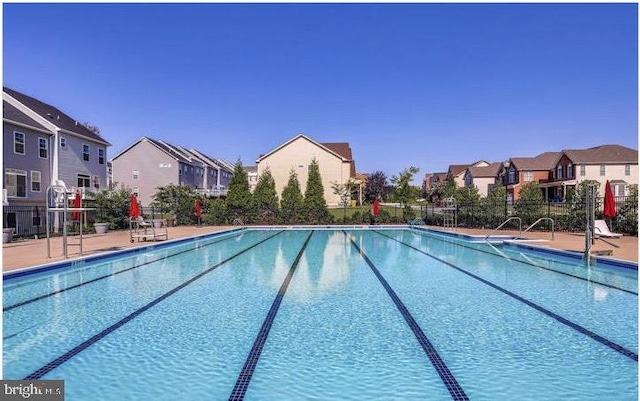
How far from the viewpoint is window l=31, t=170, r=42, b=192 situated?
23.1 m

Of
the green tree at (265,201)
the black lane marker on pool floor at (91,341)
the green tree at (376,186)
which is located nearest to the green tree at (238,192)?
the green tree at (265,201)

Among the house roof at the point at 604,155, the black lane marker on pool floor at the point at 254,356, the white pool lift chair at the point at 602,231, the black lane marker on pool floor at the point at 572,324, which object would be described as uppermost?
the house roof at the point at 604,155

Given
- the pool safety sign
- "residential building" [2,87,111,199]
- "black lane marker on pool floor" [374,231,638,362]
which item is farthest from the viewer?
"residential building" [2,87,111,199]

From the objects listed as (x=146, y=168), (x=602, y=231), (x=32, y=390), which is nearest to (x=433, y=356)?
A: (x=32, y=390)

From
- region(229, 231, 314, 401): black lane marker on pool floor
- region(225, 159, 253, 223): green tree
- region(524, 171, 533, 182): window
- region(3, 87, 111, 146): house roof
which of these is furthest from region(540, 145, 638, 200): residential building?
region(229, 231, 314, 401): black lane marker on pool floor

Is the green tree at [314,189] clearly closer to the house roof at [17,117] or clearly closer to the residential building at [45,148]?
the residential building at [45,148]

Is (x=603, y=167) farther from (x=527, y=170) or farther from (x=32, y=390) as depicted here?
(x=32, y=390)

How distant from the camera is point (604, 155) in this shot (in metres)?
43.7

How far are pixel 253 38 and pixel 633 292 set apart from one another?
17.8 metres

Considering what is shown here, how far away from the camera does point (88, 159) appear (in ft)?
92.6

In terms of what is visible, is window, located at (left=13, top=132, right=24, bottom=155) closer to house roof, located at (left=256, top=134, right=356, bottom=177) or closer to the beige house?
the beige house

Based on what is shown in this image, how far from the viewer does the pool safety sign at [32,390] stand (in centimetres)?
369

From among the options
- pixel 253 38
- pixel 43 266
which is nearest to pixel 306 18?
pixel 253 38

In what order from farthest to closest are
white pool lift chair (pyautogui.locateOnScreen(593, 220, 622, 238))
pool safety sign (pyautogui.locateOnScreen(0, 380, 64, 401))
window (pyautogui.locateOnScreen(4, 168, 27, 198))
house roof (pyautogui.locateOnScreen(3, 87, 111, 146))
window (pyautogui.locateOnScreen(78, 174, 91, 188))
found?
window (pyautogui.locateOnScreen(78, 174, 91, 188)) < house roof (pyautogui.locateOnScreen(3, 87, 111, 146)) < window (pyautogui.locateOnScreen(4, 168, 27, 198)) < white pool lift chair (pyautogui.locateOnScreen(593, 220, 622, 238)) < pool safety sign (pyautogui.locateOnScreen(0, 380, 64, 401))
